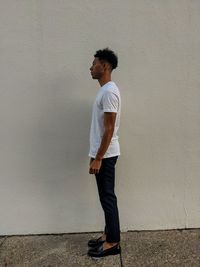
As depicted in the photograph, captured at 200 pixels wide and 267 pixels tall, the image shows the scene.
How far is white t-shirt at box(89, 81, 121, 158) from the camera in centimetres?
305

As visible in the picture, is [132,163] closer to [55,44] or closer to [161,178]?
[161,178]

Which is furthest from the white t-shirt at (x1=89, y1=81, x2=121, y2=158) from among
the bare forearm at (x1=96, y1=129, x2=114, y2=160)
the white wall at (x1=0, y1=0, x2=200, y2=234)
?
the white wall at (x1=0, y1=0, x2=200, y2=234)

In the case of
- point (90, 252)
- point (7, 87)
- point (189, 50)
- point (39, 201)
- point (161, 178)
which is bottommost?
point (90, 252)

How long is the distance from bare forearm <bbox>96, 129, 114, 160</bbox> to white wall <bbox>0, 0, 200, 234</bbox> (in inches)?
24.9

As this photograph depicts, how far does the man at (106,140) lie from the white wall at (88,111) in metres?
0.41

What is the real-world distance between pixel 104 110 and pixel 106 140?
9.6 inches

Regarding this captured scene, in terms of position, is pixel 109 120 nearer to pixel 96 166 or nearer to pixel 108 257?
pixel 96 166

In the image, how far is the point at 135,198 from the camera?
383 centimetres

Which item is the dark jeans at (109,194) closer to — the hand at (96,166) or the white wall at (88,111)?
the hand at (96,166)

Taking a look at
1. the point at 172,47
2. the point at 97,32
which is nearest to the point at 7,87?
the point at 97,32

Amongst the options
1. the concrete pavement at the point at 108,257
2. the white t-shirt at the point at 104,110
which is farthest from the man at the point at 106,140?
the concrete pavement at the point at 108,257

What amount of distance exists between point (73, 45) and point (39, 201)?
5.17 ft

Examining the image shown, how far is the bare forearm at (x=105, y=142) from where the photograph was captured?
308cm

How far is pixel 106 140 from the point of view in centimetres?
309
